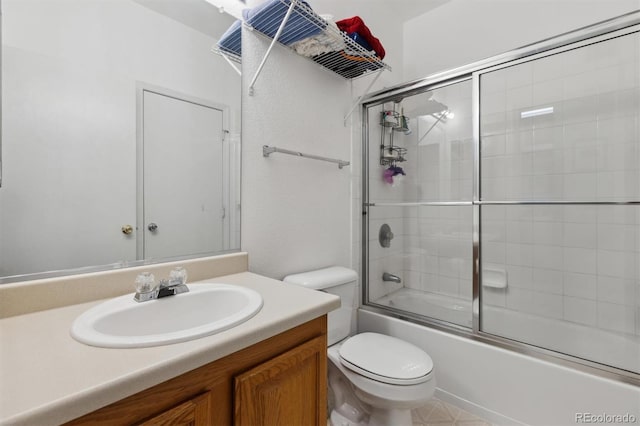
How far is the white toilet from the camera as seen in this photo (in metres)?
1.17

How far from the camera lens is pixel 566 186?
1.81 meters

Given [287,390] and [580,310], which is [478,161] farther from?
[287,390]

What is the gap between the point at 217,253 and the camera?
4.16ft

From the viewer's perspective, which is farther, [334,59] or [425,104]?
[425,104]

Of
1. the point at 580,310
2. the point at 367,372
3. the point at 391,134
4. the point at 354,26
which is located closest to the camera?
the point at 367,372

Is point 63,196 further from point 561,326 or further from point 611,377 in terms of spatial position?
point 561,326

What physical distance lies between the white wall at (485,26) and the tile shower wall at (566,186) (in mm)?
234

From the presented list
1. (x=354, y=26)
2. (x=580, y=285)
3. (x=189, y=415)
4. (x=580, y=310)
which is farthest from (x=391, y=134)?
(x=189, y=415)

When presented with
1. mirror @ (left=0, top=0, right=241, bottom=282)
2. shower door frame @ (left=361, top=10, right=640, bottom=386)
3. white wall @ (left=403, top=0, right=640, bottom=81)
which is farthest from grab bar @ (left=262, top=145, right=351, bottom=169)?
white wall @ (left=403, top=0, right=640, bottom=81)

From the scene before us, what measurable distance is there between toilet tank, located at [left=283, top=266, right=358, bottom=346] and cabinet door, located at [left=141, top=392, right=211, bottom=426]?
2.51ft

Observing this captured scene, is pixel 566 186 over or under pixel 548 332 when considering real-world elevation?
over

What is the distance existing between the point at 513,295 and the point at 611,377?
2.31 feet

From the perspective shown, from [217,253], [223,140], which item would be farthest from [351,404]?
[223,140]

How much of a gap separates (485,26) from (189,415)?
266cm
